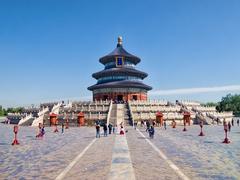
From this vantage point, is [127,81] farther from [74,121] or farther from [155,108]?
[74,121]

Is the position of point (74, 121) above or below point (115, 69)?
below

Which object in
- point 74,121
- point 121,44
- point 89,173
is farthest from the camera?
point 121,44

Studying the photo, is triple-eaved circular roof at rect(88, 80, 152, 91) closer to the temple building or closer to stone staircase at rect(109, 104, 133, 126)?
the temple building

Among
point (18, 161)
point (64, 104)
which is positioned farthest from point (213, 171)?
point (64, 104)

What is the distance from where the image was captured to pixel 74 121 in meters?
47.2

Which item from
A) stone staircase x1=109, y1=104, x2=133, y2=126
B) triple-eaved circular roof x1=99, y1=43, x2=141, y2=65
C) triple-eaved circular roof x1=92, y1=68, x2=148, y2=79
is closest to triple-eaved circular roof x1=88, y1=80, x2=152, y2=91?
triple-eaved circular roof x1=92, y1=68, x2=148, y2=79

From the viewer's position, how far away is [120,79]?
225 ft

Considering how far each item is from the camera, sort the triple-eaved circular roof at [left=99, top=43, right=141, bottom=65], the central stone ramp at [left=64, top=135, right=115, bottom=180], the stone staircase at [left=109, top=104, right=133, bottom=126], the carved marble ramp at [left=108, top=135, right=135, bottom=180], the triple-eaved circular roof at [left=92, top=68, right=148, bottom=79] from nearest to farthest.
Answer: the carved marble ramp at [left=108, top=135, right=135, bottom=180]
the central stone ramp at [left=64, top=135, right=115, bottom=180]
the stone staircase at [left=109, top=104, right=133, bottom=126]
the triple-eaved circular roof at [left=92, top=68, right=148, bottom=79]
the triple-eaved circular roof at [left=99, top=43, right=141, bottom=65]

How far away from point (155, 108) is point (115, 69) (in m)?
21.6

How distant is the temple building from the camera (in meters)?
65.9

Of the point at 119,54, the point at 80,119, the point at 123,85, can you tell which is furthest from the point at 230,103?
the point at 80,119

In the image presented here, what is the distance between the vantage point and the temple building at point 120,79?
65875 mm

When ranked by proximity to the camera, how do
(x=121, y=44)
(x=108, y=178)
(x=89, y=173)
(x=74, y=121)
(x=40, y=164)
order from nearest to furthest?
1. (x=108, y=178)
2. (x=89, y=173)
3. (x=40, y=164)
4. (x=74, y=121)
5. (x=121, y=44)

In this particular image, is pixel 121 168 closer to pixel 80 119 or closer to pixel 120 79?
pixel 80 119
